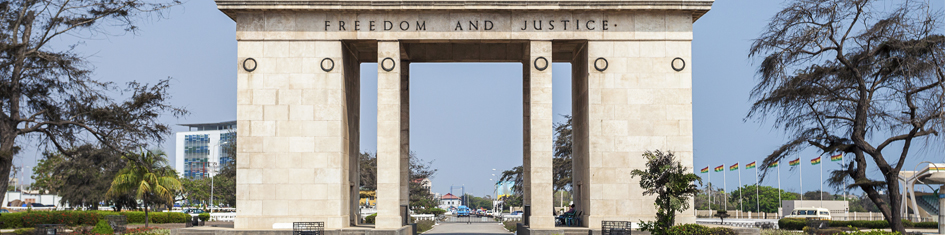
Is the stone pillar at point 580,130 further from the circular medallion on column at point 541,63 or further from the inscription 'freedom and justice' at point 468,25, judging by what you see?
the circular medallion on column at point 541,63

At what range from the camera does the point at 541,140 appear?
32.0 meters

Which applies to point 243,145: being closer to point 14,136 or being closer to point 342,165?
point 342,165

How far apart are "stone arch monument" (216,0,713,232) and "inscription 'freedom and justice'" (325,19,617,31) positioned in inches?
1.6

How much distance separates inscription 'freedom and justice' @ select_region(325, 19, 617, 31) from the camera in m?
31.9

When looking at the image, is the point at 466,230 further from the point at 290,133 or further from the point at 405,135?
the point at 290,133

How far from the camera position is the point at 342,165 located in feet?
105

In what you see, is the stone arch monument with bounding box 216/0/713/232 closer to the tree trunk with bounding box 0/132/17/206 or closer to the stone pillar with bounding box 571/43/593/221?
the stone pillar with bounding box 571/43/593/221

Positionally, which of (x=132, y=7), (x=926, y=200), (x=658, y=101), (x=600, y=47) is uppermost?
(x=132, y=7)

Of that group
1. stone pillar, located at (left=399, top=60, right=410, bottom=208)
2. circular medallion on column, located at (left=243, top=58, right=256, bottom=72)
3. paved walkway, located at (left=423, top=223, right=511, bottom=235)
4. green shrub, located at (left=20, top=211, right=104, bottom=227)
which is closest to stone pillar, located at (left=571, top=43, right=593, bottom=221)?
stone pillar, located at (left=399, top=60, right=410, bottom=208)

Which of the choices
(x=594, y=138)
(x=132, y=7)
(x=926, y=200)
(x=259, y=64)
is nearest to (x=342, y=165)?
(x=259, y=64)

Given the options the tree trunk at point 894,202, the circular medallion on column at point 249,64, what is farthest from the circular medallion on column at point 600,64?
the tree trunk at point 894,202

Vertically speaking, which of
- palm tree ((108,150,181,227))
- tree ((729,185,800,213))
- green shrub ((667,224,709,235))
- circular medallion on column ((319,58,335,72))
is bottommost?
tree ((729,185,800,213))

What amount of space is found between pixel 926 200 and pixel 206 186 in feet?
268

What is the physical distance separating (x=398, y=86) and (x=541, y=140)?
6.18 m
